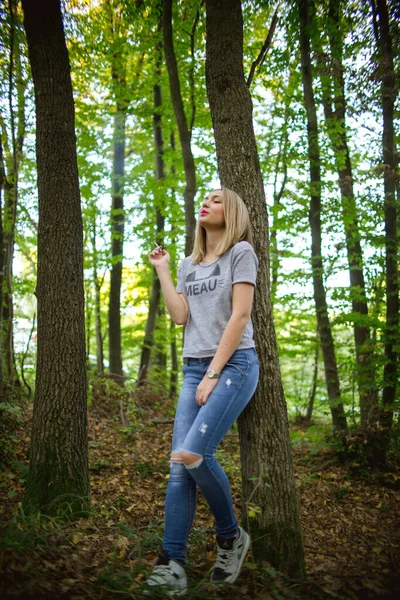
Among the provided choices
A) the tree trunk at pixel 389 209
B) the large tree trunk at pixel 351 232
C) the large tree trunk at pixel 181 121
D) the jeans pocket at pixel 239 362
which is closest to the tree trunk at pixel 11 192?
the large tree trunk at pixel 181 121

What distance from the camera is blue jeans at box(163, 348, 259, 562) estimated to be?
9.80 feet

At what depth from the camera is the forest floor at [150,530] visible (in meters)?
2.66

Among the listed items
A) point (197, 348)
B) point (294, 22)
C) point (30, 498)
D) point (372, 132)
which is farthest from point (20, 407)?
point (372, 132)

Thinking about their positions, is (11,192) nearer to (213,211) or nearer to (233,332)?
(213,211)

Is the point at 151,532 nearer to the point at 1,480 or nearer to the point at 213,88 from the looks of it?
the point at 1,480

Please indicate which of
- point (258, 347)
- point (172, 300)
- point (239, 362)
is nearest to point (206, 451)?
point (239, 362)

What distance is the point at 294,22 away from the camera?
208 inches

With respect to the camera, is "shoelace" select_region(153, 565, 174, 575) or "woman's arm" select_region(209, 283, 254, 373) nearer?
"shoelace" select_region(153, 565, 174, 575)

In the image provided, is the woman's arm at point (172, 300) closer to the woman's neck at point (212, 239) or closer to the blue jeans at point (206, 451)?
the woman's neck at point (212, 239)

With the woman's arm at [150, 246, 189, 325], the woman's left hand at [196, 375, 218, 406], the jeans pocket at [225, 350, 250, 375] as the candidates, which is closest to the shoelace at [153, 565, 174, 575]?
the woman's left hand at [196, 375, 218, 406]

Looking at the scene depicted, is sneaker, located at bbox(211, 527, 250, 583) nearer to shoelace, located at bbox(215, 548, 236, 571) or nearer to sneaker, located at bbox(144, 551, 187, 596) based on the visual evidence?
shoelace, located at bbox(215, 548, 236, 571)

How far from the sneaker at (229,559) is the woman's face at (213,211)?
2345 mm

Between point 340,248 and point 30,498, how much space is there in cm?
732

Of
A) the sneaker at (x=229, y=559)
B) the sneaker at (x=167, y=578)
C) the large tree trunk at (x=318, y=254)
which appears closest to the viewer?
the sneaker at (x=167, y=578)
